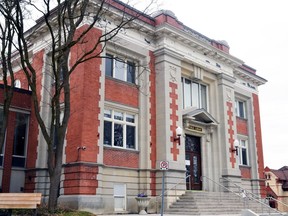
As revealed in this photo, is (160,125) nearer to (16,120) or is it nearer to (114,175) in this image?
(114,175)

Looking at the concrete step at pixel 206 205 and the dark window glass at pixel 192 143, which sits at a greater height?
the dark window glass at pixel 192 143

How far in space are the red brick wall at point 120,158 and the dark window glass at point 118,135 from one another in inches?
15.8

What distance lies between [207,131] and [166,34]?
672 centimetres

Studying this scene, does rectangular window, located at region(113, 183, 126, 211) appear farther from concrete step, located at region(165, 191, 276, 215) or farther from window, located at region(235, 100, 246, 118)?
window, located at region(235, 100, 246, 118)

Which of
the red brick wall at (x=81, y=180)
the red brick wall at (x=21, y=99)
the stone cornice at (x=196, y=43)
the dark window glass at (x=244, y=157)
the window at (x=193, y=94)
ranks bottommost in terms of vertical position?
the red brick wall at (x=81, y=180)

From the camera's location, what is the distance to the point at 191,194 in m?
19.5

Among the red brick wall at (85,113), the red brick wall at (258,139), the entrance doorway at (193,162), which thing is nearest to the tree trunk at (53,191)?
the red brick wall at (85,113)

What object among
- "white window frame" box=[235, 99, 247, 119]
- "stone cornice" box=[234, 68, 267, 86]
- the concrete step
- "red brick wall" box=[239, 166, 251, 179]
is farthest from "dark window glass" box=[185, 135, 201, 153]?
"stone cornice" box=[234, 68, 267, 86]

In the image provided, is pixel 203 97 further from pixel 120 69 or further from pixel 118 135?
pixel 118 135

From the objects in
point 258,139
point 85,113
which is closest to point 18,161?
point 85,113

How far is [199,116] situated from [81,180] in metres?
9.26

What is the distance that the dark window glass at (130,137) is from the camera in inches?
773

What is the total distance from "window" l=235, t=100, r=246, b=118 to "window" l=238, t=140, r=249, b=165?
207 cm

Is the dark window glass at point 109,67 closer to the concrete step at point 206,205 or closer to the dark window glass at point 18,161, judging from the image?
the dark window glass at point 18,161
